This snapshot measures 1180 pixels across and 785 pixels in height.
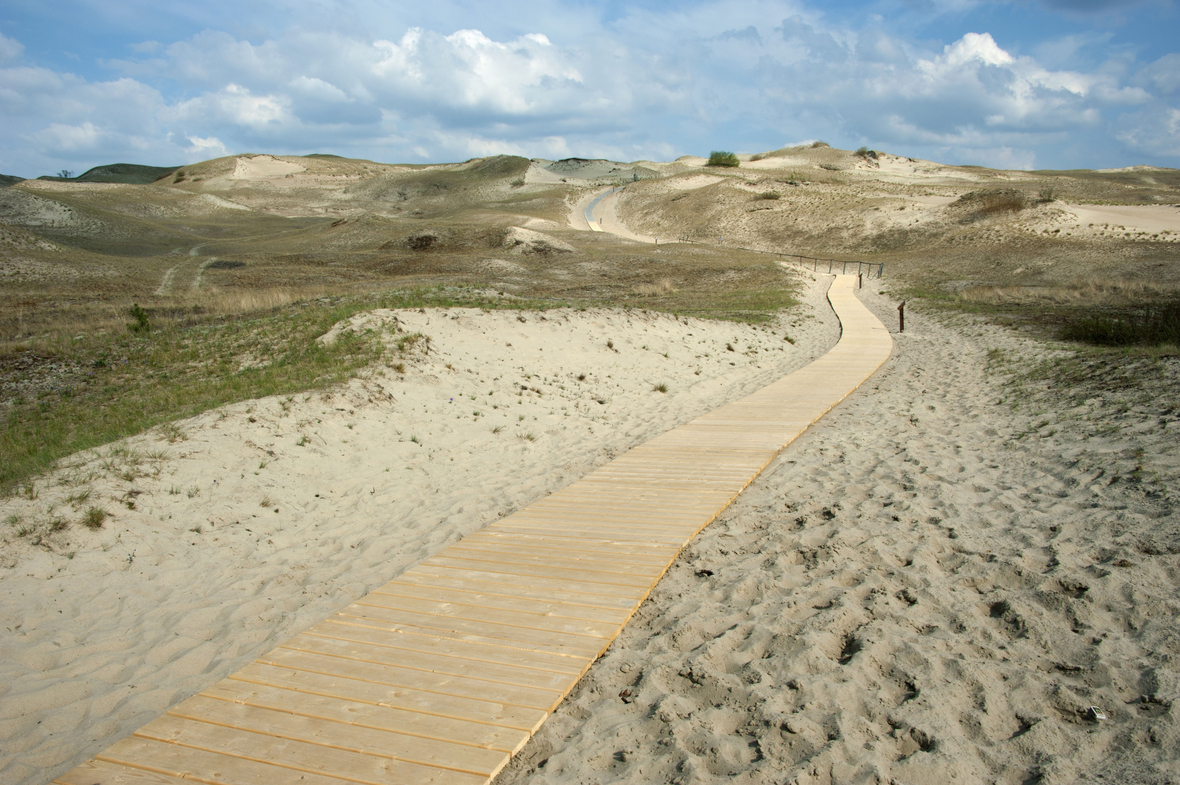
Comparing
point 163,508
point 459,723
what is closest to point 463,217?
point 163,508

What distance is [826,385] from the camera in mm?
12008

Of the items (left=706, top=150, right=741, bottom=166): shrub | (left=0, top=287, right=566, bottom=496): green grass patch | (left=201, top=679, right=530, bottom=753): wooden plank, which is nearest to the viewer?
(left=201, top=679, right=530, bottom=753): wooden plank

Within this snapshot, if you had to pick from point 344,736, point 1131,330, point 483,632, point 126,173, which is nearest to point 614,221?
point 1131,330

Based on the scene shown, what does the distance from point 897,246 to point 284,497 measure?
158ft

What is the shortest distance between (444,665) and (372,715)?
1.74ft

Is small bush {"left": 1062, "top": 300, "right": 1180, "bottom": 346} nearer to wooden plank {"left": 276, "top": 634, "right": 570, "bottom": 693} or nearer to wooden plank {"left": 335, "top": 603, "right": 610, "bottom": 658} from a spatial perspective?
wooden plank {"left": 335, "top": 603, "right": 610, "bottom": 658}

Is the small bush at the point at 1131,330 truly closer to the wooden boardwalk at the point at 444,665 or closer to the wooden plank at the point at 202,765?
the wooden boardwalk at the point at 444,665

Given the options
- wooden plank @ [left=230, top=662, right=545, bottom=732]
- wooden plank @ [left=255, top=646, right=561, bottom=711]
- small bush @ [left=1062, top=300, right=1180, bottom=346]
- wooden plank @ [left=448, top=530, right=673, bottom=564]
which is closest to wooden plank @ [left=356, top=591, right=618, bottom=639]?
wooden plank @ [left=255, top=646, right=561, bottom=711]

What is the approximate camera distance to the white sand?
173 inches

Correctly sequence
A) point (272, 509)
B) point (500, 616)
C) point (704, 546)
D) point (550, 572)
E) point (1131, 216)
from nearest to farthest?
point (500, 616) < point (550, 572) < point (704, 546) < point (272, 509) < point (1131, 216)

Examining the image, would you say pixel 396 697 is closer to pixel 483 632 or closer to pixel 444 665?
pixel 444 665

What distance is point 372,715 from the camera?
3467 mm

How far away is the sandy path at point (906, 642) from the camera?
3.13 m

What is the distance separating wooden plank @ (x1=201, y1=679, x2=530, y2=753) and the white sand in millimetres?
853
